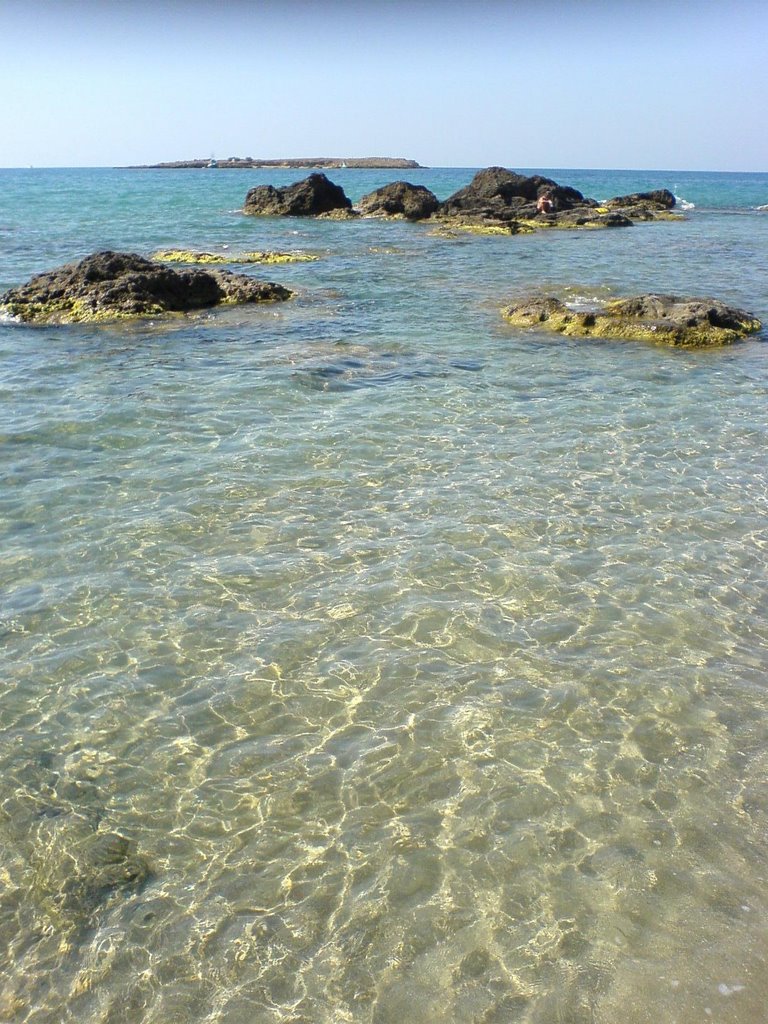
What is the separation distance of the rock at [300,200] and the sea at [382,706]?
4122 centimetres

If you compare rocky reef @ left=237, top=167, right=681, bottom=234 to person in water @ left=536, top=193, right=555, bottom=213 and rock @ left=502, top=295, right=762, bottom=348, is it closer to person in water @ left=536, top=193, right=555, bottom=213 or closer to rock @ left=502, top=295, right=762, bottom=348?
person in water @ left=536, top=193, right=555, bottom=213

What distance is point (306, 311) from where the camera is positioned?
64.8 ft

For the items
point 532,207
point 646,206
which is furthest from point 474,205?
point 646,206

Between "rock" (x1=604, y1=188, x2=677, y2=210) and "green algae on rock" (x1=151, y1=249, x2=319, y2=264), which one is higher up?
"green algae on rock" (x1=151, y1=249, x2=319, y2=264)

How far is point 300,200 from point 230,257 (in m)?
24.6

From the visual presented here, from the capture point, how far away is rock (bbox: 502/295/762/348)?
55.9ft

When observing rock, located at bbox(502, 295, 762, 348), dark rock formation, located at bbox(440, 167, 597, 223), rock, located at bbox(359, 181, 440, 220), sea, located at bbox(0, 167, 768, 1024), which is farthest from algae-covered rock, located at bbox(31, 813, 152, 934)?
rock, located at bbox(359, 181, 440, 220)

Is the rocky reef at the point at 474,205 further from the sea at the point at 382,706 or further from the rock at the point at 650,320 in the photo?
the sea at the point at 382,706

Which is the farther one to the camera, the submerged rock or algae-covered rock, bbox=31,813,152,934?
the submerged rock

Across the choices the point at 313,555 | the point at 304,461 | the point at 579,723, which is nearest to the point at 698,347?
the point at 304,461

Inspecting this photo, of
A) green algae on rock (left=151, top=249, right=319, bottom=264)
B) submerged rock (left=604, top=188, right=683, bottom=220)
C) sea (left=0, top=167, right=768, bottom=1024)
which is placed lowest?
submerged rock (left=604, top=188, right=683, bottom=220)

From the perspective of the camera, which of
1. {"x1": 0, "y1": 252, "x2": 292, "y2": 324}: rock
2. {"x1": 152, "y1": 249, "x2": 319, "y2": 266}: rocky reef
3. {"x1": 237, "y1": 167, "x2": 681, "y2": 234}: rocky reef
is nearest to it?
{"x1": 0, "y1": 252, "x2": 292, "y2": 324}: rock

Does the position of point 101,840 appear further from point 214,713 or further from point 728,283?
point 728,283

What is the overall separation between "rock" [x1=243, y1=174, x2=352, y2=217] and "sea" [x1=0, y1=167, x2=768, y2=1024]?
41.2 m
